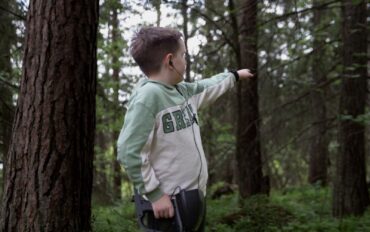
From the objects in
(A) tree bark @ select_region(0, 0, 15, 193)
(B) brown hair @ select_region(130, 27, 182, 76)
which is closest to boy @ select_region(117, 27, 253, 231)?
(B) brown hair @ select_region(130, 27, 182, 76)

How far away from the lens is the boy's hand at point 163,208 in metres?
2.71

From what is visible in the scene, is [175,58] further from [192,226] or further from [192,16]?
[192,16]

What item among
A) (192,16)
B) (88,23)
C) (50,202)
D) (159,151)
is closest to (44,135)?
(50,202)

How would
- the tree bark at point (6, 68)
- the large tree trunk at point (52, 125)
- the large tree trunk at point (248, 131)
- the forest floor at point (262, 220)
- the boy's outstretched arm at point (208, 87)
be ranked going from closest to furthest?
the boy's outstretched arm at point (208, 87)
the large tree trunk at point (52, 125)
the forest floor at point (262, 220)
the tree bark at point (6, 68)
the large tree trunk at point (248, 131)

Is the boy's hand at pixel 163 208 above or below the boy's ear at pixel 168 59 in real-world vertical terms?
below

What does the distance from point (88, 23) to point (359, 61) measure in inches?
198

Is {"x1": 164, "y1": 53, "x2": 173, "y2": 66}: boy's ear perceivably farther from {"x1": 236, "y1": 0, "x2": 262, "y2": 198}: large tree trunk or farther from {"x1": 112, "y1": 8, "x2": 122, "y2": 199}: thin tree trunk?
{"x1": 236, "y1": 0, "x2": 262, "y2": 198}: large tree trunk

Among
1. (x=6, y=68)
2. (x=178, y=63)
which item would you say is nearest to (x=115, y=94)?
(x=6, y=68)

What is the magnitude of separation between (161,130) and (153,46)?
49 cm

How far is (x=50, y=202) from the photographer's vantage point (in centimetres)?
369

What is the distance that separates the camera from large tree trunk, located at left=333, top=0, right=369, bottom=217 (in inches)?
299

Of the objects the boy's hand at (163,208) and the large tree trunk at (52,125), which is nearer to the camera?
the boy's hand at (163,208)

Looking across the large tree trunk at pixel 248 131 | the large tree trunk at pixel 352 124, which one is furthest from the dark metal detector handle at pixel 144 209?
the large tree trunk at pixel 248 131

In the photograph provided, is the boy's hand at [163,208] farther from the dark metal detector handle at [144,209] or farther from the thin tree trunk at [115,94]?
the thin tree trunk at [115,94]
